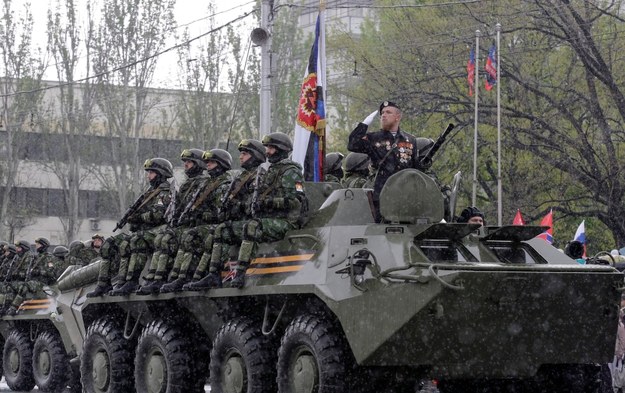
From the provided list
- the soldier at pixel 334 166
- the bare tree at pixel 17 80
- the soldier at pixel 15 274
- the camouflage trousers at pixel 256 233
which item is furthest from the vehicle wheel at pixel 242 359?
the bare tree at pixel 17 80

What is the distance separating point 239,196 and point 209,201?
A: 29.7 inches

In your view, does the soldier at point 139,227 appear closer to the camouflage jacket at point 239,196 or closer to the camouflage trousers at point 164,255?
the camouflage trousers at point 164,255

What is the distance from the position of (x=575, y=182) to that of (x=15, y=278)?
44.6 feet

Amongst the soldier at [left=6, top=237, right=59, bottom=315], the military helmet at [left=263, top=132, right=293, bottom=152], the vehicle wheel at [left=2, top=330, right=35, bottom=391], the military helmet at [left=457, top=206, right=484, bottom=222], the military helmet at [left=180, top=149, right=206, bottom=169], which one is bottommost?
the vehicle wheel at [left=2, top=330, right=35, bottom=391]

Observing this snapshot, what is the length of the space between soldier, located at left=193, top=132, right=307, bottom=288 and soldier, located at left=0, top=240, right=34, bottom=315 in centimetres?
785

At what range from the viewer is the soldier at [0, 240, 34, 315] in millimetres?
21109

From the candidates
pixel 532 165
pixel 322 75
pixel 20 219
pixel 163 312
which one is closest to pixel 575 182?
pixel 532 165

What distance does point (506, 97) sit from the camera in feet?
105

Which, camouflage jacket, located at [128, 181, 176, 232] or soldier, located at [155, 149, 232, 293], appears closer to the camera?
soldier, located at [155, 149, 232, 293]

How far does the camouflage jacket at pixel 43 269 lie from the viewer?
20766 mm

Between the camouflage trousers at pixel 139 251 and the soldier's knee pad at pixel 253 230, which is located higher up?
the soldier's knee pad at pixel 253 230

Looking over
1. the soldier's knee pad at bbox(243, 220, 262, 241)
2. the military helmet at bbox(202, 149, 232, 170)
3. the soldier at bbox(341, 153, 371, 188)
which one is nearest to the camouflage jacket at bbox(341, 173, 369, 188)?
the soldier at bbox(341, 153, 371, 188)

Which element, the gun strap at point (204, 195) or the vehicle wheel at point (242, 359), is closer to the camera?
the vehicle wheel at point (242, 359)

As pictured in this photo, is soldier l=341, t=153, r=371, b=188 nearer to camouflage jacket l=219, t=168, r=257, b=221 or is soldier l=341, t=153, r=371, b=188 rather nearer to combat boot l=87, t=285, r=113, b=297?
camouflage jacket l=219, t=168, r=257, b=221
